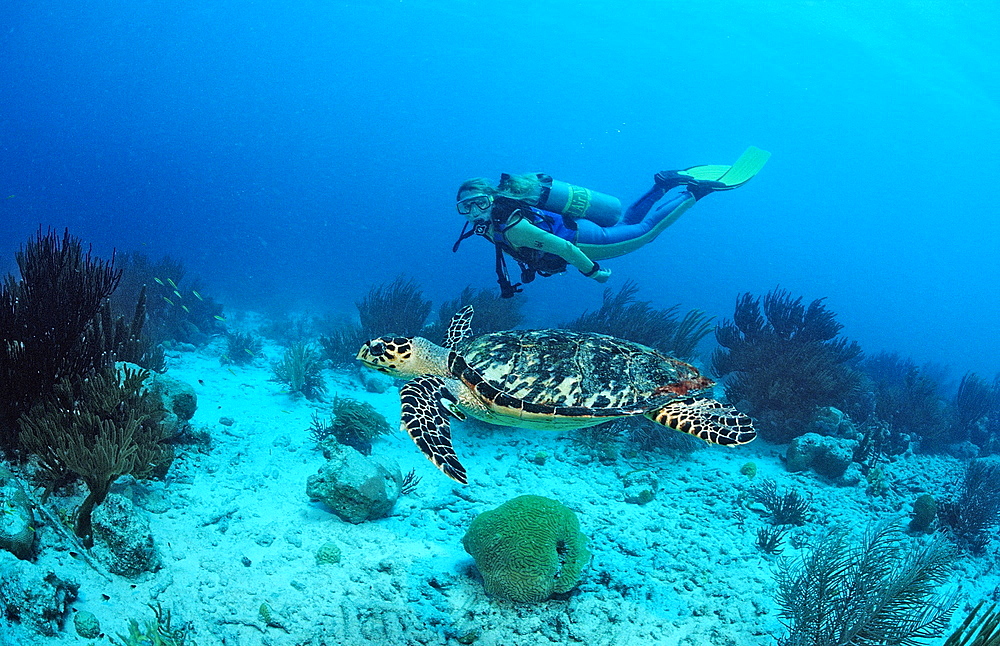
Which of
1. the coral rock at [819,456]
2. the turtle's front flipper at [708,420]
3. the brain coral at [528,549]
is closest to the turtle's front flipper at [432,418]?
the brain coral at [528,549]

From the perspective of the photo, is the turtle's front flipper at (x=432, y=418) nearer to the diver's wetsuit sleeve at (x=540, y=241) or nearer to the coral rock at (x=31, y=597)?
the coral rock at (x=31, y=597)

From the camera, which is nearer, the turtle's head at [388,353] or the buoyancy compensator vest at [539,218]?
the turtle's head at [388,353]

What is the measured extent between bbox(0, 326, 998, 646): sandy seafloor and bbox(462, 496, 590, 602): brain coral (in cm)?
23

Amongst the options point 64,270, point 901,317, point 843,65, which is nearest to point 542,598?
point 64,270

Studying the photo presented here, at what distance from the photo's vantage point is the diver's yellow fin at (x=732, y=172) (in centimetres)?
1205

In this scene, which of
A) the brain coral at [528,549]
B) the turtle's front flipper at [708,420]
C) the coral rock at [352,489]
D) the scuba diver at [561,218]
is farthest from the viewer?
the scuba diver at [561,218]

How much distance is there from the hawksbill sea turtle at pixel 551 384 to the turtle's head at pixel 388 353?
0.01 meters

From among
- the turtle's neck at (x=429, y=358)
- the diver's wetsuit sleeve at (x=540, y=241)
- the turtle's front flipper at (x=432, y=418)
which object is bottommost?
the turtle's front flipper at (x=432, y=418)

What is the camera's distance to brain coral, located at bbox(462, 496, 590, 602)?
385 centimetres

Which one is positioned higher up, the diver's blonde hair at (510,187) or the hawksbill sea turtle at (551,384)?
the diver's blonde hair at (510,187)

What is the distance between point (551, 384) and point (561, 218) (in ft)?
19.4

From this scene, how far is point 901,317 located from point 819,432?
82.2 metres

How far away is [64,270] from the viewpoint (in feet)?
17.0

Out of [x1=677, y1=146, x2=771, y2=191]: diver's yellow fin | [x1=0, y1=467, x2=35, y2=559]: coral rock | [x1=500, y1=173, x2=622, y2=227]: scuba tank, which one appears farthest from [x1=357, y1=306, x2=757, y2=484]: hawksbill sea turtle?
[x1=677, y1=146, x2=771, y2=191]: diver's yellow fin
